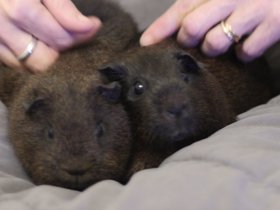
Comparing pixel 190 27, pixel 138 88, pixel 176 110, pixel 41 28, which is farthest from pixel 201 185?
pixel 41 28

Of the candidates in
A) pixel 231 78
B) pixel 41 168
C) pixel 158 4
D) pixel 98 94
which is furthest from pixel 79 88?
pixel 158 4

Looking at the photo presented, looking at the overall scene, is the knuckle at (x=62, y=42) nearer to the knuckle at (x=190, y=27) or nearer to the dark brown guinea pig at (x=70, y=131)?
the dark brown guinea pig at (x=70, y=131)

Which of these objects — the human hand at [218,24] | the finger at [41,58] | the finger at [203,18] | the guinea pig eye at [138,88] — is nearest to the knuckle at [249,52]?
the human hand at [218,24]

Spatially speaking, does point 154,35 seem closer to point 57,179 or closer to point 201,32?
point 201,32

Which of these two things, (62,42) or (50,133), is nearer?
(50,133)

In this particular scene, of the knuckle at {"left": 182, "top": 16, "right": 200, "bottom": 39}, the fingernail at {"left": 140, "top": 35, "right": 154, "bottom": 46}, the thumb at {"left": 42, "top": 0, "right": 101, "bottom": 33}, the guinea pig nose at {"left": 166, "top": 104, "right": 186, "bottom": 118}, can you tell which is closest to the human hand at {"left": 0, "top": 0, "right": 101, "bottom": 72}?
the thumb at {"left": 42, "top": 0, "right": 101, "bottom": 33}

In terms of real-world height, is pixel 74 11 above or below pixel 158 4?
above

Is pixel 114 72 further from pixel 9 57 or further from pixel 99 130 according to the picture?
pixel 9 57
